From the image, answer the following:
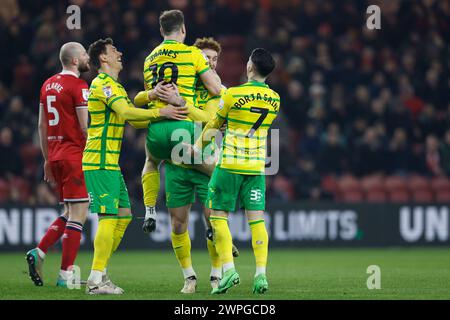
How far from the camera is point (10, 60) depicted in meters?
17.3

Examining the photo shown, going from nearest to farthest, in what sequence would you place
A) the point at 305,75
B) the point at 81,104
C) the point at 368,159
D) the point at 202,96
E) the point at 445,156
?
the point at 202,96 < the point at 81,104 < the point at 368,159 < the point at 445,156 < the point at 305,75

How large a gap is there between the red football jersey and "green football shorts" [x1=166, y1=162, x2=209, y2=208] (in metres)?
1.30

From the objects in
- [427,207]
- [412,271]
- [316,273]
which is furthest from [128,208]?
[427,207]

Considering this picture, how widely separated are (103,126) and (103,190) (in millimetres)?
593

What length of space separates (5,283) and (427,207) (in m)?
8.56

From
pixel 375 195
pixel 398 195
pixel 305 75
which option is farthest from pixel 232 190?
pixel 305 75

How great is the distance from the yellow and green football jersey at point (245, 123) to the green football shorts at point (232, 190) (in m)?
0.07

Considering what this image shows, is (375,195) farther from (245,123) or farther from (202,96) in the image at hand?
(245,123)

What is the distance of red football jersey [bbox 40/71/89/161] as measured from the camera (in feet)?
31.9

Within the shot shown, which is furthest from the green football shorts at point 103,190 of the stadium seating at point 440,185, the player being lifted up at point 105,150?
the stadium seating at point 440,185

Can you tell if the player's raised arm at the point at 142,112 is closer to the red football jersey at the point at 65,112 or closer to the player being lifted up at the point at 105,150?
the player being lifted up at the point at 105,150

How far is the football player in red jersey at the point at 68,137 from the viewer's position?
968cm

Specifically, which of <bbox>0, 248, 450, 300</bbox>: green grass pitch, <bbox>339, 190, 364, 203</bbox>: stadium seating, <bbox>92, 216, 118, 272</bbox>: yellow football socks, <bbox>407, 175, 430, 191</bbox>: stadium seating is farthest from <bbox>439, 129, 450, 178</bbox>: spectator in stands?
<bbox>92, 216, 118, 272</bbox>: yellow football socks

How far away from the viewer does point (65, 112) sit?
384 inches
